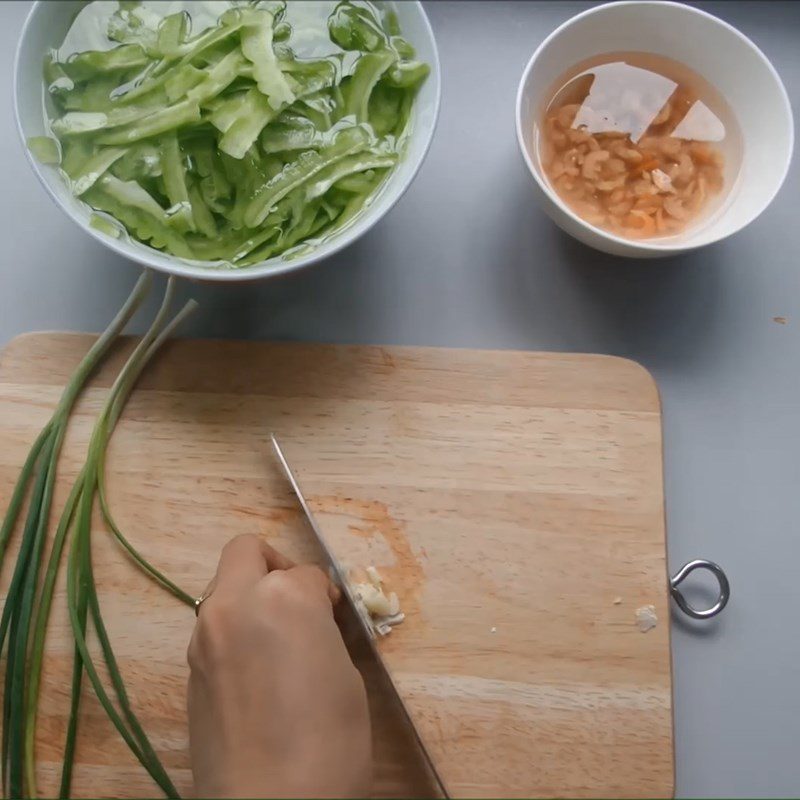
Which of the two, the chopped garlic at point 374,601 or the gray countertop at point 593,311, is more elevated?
the gray countertop at point 593,311

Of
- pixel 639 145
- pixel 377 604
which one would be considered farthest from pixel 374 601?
pixel 639 145

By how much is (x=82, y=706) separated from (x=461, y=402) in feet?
1.72

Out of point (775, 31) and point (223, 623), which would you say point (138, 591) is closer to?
point (223, 623)

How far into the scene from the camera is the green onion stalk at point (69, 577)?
0.91 metres

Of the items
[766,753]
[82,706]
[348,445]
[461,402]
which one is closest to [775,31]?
[461,402]

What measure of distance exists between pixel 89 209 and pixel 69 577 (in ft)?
1.26

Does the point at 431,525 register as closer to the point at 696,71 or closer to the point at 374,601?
the point at 374,601

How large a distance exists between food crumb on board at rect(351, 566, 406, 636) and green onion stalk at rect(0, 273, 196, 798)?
0.61 feet

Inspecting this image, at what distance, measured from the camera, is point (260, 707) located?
2.76ft

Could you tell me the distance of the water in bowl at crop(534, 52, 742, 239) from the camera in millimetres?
982

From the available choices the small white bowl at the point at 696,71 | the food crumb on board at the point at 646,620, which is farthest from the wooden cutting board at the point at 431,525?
the small white bowl at the point at 696,71

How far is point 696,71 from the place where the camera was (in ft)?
3.30

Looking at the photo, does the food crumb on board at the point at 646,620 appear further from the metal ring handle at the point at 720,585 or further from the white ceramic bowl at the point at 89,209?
the white ceramic bowl at the point at 89,209

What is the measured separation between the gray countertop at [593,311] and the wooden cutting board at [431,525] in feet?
0.21
